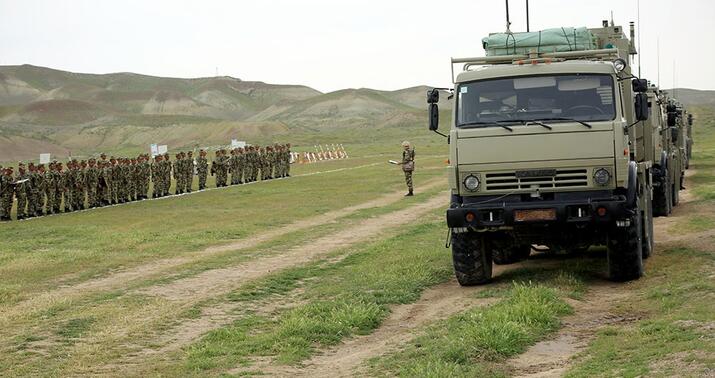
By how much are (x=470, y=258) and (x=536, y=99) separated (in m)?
2.11

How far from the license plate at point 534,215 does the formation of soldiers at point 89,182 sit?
18.9 m

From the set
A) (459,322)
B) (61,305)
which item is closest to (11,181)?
(61,305)

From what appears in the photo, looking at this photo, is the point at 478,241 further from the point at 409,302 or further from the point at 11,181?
the point at 11,181

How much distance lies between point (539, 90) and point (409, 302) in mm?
2900

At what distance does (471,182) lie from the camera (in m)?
13.1

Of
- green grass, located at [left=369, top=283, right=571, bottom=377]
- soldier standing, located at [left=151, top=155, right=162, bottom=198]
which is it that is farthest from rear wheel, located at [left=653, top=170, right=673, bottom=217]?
soldier standing, located at [left=151, top=155, right=162, bottom=198]

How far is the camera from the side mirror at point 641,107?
13.3 metres

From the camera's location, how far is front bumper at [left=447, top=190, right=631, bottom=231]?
41.9 ft

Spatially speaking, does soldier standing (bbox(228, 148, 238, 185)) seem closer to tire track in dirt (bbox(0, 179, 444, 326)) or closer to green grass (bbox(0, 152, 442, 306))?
green grass (bbox(0, 152, 442, 306))

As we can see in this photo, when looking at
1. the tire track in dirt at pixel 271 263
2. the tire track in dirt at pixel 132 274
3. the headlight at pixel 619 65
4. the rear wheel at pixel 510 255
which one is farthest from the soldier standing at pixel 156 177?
the headlight at pixel 619 65

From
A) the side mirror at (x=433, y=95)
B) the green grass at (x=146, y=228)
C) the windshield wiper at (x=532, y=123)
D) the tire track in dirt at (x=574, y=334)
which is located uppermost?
the side mirror at (x=433, y=95)

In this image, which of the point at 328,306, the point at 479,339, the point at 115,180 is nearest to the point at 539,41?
the point at 328,306

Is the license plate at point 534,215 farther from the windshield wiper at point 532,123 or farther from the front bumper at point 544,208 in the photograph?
the windshield wiper at point 532,123

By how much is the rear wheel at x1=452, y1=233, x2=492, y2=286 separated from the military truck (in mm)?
15
